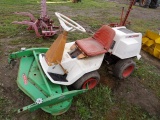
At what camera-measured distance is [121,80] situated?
3.21 meters

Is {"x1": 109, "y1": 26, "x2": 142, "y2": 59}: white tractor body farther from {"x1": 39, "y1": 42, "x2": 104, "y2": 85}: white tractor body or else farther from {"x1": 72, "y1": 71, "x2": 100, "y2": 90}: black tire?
{"x1": 72, "y1": 71, "x2": 100, "y2": 90}: black tire

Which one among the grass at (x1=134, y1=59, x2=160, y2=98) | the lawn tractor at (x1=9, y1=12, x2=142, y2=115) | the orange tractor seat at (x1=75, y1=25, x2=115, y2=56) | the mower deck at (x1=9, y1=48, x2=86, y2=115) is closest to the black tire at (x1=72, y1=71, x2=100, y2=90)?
the lawn tractor at (x1=9, y1=12, x2=142, y2=115)

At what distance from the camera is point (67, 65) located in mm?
2553

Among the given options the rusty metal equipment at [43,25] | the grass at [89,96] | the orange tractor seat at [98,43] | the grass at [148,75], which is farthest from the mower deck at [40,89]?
the grass at [148,75]

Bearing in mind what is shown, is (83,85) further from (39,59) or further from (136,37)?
(136,37)

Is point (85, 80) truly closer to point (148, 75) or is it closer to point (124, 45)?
point (124, 45)

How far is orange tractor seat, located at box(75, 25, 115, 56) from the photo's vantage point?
259 centimetres

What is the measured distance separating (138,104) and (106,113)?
63cm

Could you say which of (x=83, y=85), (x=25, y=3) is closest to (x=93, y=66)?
(x=83, y=85)

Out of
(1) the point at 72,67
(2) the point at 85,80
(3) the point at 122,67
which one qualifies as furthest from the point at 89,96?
(3) the point at 122,67

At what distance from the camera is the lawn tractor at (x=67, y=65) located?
2.32 metres

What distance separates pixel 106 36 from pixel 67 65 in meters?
0.85

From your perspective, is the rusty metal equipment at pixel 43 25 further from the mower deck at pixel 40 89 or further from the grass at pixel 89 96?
the mower deck at pixel 40 89

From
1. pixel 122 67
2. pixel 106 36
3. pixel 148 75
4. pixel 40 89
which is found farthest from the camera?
pixel 148 75
